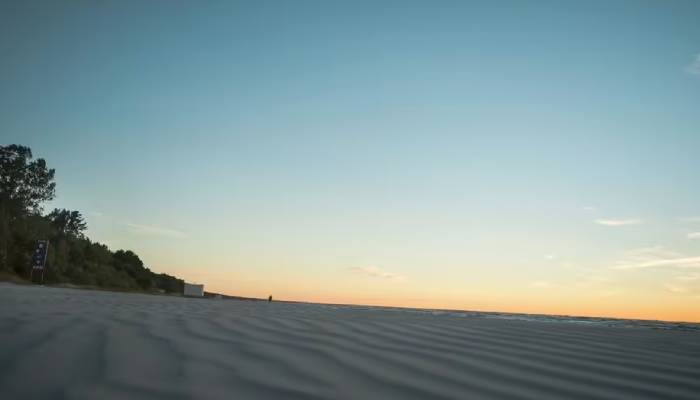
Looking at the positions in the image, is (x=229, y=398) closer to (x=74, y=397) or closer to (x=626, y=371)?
(x=74, y=397)

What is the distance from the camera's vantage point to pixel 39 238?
30938mm

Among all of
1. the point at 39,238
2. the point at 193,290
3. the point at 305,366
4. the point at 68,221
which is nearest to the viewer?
the point at 305,366

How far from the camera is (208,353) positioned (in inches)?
111

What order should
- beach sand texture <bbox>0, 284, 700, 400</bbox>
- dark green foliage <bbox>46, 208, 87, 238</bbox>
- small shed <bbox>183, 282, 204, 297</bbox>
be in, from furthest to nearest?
dark green foliage <bbox>46, 208, 87, 238</bbox> → small shed <bbox>183, 282, 204, 297</bbox> → beach sand texture <bbox>0, 284, 700, 400</bbox>

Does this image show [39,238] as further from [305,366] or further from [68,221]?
[305,366]

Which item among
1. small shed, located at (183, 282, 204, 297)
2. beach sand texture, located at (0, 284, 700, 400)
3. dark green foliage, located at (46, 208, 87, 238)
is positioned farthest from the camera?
dark green foliage, located at (46, 208, 87, 238)

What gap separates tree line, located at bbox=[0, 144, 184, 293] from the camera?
27828 mm

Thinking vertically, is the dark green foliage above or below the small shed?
above

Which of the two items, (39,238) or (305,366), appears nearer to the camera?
(305,366)

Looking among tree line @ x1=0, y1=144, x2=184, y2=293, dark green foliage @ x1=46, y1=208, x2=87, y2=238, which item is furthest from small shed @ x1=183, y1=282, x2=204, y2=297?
dark green foliage @ x1=46, y1=208, x2=87, y2=238

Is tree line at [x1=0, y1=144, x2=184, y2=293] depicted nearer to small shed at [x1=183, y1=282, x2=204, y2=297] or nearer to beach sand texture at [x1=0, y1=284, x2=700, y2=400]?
small shed at [x1=183, y1=282, x2=204, y2=297]

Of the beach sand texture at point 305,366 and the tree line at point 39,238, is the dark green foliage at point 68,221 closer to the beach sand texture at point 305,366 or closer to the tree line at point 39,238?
the tree line at point 39,238

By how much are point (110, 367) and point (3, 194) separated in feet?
125

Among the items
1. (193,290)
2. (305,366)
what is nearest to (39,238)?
(193,290)
